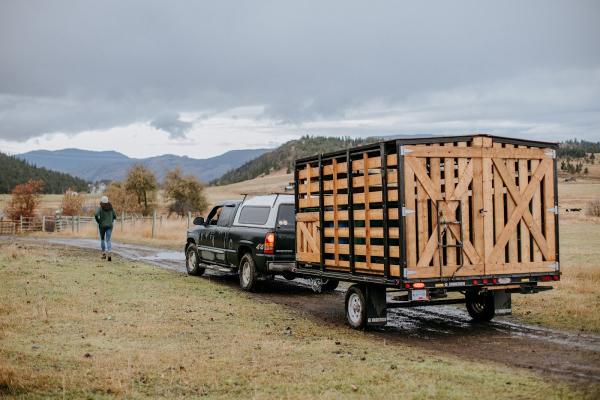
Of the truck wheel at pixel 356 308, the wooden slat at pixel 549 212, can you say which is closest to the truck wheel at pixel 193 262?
the truck wheel at pixel 356 308

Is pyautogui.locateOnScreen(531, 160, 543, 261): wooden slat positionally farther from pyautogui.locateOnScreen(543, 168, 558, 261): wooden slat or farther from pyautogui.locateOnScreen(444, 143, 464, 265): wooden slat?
pyautogui.locateOnScreen(444, 143, 464, 265): wooden slat

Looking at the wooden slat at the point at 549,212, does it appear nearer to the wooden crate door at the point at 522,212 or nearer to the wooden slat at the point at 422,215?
the wooden crate door at the point at 522,212

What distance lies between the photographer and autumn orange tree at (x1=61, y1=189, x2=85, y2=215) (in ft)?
233

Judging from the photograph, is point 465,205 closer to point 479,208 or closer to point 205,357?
point 479,208

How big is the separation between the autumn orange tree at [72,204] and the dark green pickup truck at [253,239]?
5772 cm

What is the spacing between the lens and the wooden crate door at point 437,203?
9.55 meters

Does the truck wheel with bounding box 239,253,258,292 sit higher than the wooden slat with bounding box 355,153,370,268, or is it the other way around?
the wooden slat with bounding box 355,153,370,268

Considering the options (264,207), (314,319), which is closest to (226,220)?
(264,207)

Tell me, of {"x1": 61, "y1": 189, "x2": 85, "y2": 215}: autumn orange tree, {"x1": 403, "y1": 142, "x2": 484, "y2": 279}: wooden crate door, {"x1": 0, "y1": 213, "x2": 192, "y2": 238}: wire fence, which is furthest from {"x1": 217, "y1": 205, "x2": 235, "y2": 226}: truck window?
{"x1": 61, "y1": 189, "x2": 85, "y2": 215}: autumn orange tree

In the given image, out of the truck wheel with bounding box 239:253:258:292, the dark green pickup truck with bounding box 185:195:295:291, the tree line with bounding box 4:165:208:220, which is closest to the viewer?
the dark green pickup truck with bounding box 185:195:295:291

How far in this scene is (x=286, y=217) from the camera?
1487cm

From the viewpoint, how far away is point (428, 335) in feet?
33.9

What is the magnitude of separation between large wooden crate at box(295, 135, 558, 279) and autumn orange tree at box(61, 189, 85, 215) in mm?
65093

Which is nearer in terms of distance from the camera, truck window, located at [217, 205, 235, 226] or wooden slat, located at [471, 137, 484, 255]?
wooden slat, located at [471, 137, 484, 255]
